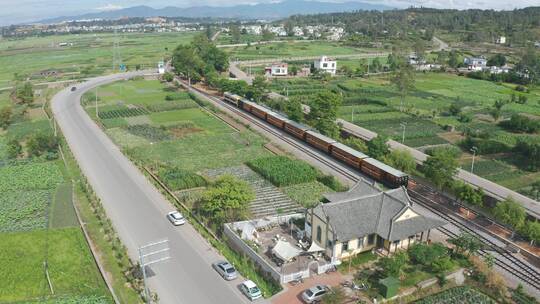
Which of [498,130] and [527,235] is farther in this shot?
[498,130]

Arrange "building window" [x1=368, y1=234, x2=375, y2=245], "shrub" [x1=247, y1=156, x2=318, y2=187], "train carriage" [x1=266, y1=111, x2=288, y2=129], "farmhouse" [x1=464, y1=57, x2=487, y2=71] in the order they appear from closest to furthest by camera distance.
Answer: "building window" [x1=368, y1=234, x2=375, y2=245] < "shrub" [x1=247, y1=156, x2=318, y2=187] < "train carriage" [x1=266, y1=111, x2=288, y2=129] < "farmhouse" [x1=464, y1=57, x2=487, y2=71]

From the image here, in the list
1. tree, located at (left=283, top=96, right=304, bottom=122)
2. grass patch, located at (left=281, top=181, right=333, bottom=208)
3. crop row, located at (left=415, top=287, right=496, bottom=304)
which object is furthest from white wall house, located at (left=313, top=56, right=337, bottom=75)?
crop row, located at (left=415, top=287, right=496, bottom=304)

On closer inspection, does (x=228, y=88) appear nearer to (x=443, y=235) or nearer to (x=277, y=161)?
(x=277, y=161)

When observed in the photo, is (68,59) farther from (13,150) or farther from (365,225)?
(365,225)

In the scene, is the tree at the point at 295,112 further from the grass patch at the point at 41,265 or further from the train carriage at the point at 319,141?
the grass patch at the point at 41,265

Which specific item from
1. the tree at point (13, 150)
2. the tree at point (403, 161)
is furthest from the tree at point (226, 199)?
the tree at point (13, 150)

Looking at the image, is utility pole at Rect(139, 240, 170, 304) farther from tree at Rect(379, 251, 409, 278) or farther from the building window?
the building window

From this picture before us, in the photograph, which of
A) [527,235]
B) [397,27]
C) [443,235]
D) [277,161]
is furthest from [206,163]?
[397,27]
